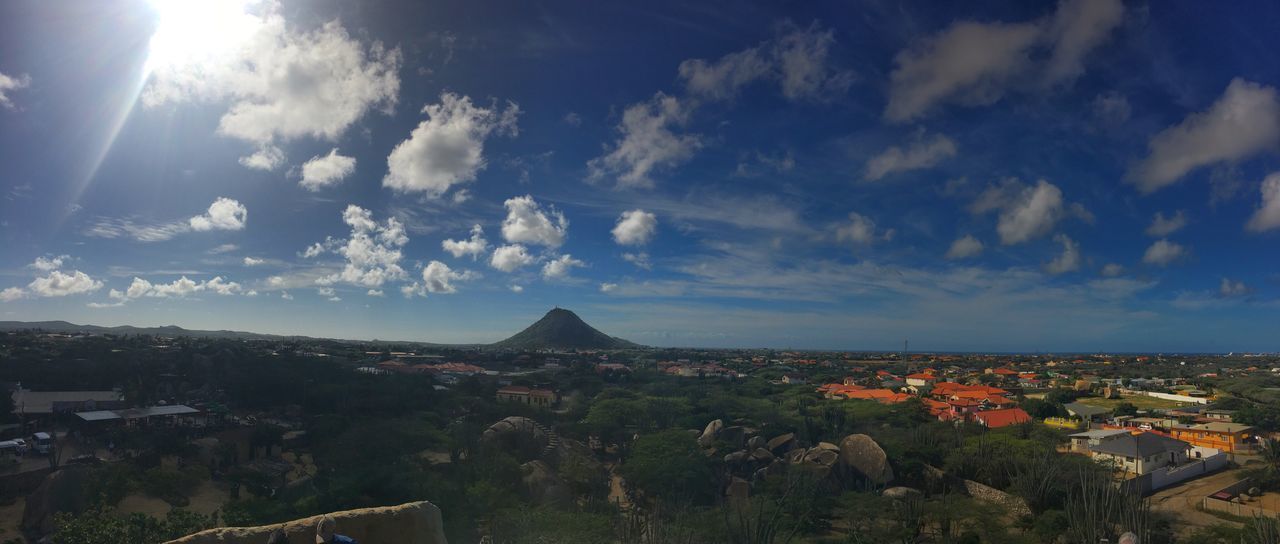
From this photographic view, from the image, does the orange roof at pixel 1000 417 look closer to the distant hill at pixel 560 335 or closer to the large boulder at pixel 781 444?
the large boulder at pixel 781 444

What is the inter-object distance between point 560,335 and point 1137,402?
138369mm

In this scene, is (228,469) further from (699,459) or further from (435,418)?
(699,459)

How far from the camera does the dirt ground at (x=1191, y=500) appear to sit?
20.9 metres

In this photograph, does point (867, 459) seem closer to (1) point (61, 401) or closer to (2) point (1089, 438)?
(2) point (1089, 438)

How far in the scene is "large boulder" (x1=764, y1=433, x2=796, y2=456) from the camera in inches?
1193

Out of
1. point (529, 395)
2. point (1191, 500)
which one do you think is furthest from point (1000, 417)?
point (529, 395)

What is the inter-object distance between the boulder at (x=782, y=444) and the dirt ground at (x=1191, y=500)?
14055mm

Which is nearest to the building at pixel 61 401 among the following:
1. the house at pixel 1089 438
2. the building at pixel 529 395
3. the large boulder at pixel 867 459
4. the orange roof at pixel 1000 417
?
the building at pixel 529 395

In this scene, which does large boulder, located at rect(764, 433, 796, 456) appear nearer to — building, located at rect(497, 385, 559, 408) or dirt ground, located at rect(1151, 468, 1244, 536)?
dirt ground, located at rect(1151, 468, 1244, 536)

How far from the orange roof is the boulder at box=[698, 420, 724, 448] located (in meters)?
15.8

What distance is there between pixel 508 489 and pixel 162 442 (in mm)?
18847

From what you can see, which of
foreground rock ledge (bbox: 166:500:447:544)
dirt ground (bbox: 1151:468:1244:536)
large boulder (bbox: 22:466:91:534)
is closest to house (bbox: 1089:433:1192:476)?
dirt ground (bbox: 1151:468:1244:536)

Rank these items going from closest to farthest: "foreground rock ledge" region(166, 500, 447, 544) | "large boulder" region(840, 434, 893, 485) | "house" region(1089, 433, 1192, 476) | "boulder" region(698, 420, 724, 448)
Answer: "foreground rock ledge" region(166, 500, 447, 544), "large boulder" region(840, 434, 893, 485), "house" region(1089, 433, 1192, 476), "boulder" region(698, 420, 724, 448)

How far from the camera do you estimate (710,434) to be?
33125 mm
